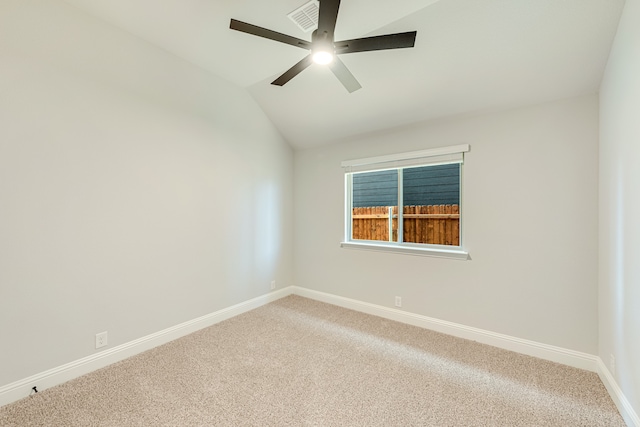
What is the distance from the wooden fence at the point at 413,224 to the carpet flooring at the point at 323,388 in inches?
42.3

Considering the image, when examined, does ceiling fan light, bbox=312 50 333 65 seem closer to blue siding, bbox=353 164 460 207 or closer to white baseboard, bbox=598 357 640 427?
blue siding, bbox=353 164 460 207

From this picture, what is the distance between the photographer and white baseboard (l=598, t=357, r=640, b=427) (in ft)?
4.87

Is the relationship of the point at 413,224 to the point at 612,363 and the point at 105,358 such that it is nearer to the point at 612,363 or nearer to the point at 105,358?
the point at 612,363

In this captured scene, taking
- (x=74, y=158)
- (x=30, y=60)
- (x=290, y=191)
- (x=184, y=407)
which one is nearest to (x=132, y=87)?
(x=30, y=60)

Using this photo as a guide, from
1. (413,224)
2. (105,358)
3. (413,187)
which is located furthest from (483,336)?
(105,358)

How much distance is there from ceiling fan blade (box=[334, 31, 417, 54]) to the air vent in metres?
0.45

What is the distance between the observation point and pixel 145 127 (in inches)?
95.5

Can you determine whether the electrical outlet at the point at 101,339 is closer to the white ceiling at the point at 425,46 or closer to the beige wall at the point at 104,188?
the beige wall at the point at 104,188

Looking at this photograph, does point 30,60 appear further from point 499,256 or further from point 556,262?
point 556,262

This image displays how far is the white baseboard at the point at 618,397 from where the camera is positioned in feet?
4.87

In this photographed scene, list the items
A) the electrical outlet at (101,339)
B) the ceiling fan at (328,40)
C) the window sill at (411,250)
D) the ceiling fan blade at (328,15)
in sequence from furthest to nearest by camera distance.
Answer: the window sill at (411,250) → the electrical outlet at (101,339) → the ceiling fan at (328,40) → the ceiling fan blade at (328,15)

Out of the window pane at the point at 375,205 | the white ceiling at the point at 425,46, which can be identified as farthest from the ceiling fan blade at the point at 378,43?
the window pane at the point at 375,205

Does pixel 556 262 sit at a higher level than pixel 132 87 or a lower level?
lower

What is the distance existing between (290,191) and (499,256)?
2.81 m
